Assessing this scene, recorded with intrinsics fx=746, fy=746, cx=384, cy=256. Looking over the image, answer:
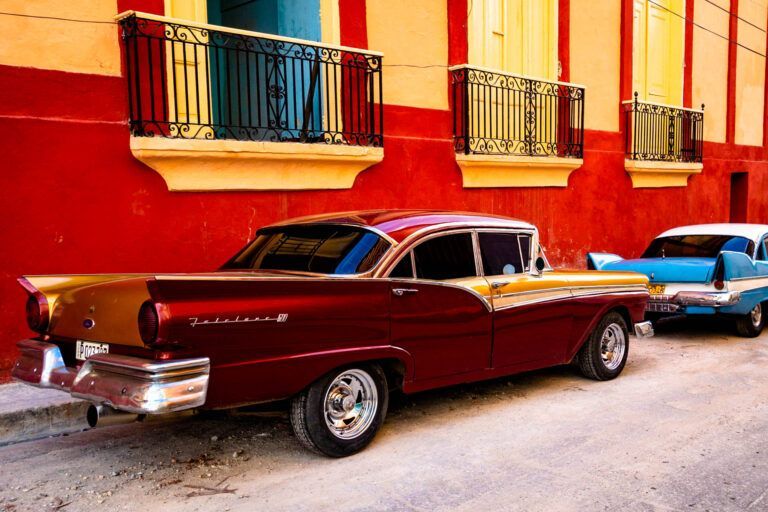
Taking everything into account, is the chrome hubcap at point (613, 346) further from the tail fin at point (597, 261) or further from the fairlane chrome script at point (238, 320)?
the fairlane chrome script at point (238, 320)

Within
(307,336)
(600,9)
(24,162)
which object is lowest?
(307,336)

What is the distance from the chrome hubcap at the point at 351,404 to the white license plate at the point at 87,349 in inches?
53.2

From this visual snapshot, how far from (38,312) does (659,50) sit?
14.1m

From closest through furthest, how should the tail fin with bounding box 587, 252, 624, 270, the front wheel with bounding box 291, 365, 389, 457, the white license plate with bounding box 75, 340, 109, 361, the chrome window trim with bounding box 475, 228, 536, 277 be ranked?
the white license plate with bounding box 75, 340, 109, 361 < the front wheel with bounding box 291, 365, 389, 457 < the chrome window trim with bounding box 475, 228, 536, 277 < the tail fin with bounding box 587, 252, 624, 270

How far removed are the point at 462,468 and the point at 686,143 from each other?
13329mm

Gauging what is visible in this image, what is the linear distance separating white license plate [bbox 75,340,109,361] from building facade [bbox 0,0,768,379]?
252 cm

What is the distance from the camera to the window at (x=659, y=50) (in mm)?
14734

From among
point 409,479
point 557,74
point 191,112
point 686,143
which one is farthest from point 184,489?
point 686,143

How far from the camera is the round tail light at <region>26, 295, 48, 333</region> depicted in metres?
4.71

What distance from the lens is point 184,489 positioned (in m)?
4.30

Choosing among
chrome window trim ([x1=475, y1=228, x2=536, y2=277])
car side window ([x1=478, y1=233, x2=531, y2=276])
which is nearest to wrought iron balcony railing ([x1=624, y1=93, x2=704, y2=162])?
chrome window trim ([x1=475, y1=228, x2=536, y2=277])

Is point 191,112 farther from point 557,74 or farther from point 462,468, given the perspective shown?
point 557,74

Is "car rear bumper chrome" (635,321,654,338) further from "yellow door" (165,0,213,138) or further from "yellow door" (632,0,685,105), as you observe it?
"yellow door" (632,0,685,105)

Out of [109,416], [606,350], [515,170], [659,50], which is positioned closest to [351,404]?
[109,416]
